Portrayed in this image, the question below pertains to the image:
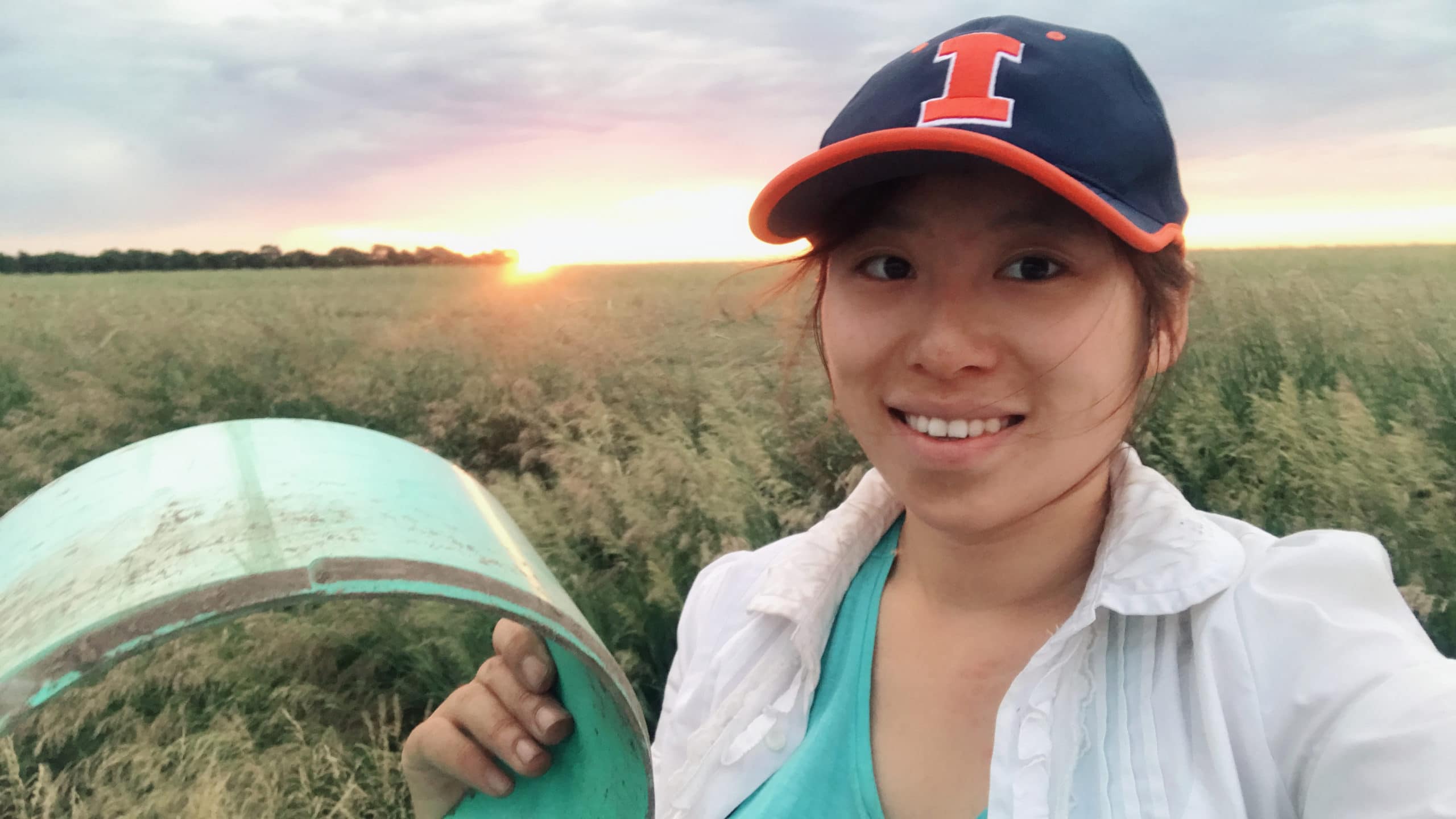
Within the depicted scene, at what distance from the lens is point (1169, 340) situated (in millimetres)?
1021

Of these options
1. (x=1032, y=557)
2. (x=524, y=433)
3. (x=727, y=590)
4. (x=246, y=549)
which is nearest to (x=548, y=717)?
(x=727, y=590)

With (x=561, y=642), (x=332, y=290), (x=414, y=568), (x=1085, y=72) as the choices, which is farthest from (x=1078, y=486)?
(x=332, y=290)

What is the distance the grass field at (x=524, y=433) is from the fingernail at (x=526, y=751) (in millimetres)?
1064

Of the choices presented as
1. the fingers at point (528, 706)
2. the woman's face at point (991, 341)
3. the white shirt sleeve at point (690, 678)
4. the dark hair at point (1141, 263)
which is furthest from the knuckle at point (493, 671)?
the dark hair at point (1141, 263)

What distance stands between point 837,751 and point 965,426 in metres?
0.45

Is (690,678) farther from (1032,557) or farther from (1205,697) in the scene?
(1205,697)

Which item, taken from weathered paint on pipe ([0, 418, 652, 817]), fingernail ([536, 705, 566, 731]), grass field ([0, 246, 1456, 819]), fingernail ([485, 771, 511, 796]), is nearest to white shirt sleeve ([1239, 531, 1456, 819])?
weathered paint on pipe ([0, 418, 652, 817])

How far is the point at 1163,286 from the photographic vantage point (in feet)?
3.13

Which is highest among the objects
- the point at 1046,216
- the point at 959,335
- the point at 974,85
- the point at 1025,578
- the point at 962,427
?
the point at 974,85

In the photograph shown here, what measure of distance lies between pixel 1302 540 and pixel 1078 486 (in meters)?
0.24

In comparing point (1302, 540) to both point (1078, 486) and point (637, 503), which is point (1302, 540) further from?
point (637, 503)

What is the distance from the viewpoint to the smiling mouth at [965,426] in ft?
3.01

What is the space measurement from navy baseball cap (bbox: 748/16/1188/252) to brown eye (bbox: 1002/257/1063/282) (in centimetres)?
8

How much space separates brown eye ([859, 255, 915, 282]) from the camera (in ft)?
3.17
